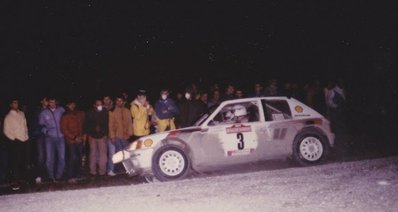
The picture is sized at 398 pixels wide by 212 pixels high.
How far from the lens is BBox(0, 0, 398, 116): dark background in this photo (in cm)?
2238

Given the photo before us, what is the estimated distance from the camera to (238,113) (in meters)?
11.5

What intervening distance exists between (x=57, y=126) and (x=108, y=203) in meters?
5.19

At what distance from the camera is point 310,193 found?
780 cm

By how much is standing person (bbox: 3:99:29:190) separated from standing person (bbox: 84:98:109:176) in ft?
4.97

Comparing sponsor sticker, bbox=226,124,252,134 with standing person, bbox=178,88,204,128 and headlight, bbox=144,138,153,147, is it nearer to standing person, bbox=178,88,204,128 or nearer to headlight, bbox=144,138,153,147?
headlight, bbox=144,138,153,147

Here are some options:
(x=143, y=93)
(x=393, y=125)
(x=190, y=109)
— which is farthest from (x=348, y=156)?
(x=393, y=125)

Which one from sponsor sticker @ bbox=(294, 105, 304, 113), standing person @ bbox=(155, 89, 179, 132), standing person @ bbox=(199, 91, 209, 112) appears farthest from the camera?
standing person @ bbox=(199, 91, 209, 112)

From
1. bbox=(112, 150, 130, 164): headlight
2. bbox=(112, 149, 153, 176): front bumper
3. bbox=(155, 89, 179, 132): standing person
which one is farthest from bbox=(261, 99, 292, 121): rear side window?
bbox=(112, 150, 130, 164): headlight

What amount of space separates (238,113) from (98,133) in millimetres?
3735

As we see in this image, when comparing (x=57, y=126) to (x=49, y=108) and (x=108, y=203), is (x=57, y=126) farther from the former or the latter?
(x=108, y=203)

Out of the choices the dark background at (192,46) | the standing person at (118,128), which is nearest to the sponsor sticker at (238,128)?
the standing person at (118,128)

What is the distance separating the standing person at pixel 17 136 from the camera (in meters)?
12.4

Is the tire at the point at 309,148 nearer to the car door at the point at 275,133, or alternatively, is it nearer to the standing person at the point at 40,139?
the car door at the point at 275,133

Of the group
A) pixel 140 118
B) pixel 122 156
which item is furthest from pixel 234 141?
pixel 140 118
